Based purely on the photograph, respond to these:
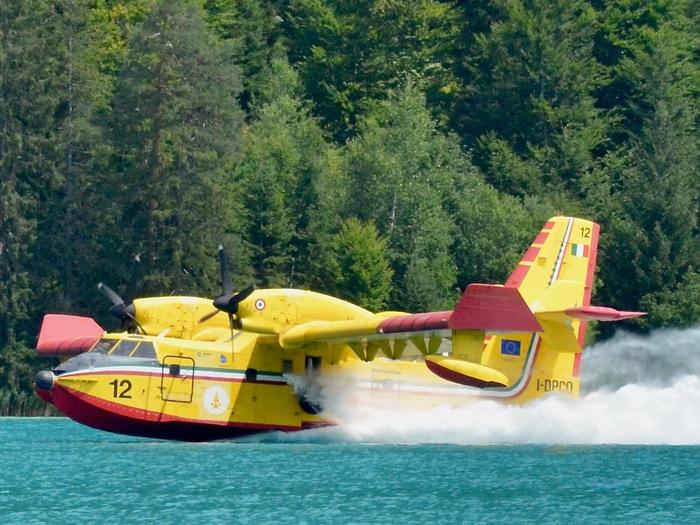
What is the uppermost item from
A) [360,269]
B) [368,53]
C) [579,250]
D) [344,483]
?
[368,53]

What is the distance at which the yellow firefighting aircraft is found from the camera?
38219 mm

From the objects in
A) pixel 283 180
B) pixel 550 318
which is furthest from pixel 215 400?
pixel 283 180

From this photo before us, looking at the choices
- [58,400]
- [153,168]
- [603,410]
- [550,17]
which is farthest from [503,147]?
[58,400]

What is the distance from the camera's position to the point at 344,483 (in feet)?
106

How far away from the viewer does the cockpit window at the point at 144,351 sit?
127ft

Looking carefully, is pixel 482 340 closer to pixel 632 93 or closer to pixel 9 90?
pixel 9 90

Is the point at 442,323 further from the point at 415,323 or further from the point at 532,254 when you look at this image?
the point at 532,254

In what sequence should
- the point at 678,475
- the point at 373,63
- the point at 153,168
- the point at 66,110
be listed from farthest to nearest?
1. the point at 373,63
2. the point at 66,110
3. the point at 153,168
4. the point at 678,475

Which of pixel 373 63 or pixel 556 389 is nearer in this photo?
pixel 556 389

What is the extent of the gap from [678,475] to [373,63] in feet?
179

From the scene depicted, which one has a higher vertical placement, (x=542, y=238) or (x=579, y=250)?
(x=542, y=238)

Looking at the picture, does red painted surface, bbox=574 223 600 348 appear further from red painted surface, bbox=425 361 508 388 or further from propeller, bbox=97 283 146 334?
propeller, bbox=97 283 146 334

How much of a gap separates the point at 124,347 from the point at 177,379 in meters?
1.30

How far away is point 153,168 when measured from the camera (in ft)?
227
